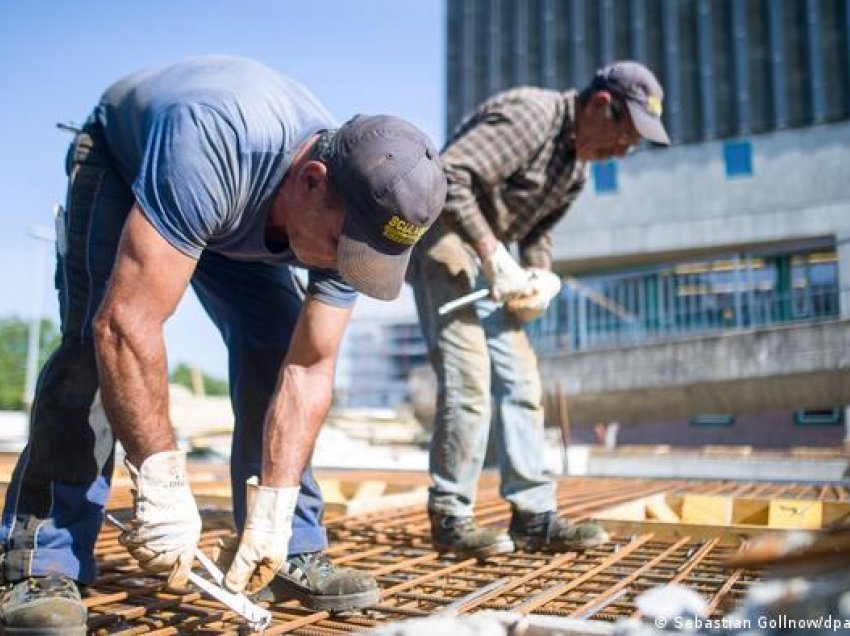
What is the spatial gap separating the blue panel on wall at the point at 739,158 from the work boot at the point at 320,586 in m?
17.1

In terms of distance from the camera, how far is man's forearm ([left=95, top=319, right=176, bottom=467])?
146 cm

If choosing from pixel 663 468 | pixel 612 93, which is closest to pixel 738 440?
pixel 663 468

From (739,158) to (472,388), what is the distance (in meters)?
16.4

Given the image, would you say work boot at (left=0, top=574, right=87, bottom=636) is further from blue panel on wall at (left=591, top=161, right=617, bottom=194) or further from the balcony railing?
blue panel on wall at (left=591, top=161, right=617, bottom=194)

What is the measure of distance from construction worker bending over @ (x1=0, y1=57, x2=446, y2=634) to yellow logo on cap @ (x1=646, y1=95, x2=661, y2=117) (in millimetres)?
1231

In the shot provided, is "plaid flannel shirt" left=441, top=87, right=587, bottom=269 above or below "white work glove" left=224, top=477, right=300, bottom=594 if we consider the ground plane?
above

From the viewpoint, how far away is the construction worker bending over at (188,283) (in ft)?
4.85

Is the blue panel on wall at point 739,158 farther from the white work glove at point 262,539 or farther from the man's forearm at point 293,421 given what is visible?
the white work glove at point 262,539

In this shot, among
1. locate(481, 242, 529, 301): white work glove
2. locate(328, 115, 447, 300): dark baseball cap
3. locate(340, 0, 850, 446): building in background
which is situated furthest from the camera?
locate(340, 0, 850, 446): building in background

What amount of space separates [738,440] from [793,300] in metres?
8.40


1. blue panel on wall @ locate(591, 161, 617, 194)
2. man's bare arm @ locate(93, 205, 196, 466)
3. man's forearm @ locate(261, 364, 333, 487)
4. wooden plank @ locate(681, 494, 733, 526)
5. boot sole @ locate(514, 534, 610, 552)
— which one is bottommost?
wooden plank @ locate(681, 494, 733, 526)

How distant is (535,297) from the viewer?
2.62 metres

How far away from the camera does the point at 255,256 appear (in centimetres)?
185

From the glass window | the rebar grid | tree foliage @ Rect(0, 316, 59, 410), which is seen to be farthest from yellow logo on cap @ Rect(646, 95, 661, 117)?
tree foliage @ Rect(0, 316, 59, 410)
